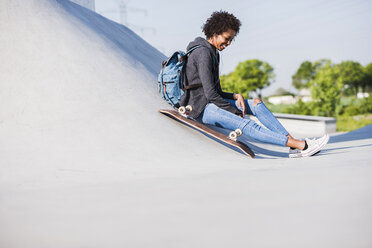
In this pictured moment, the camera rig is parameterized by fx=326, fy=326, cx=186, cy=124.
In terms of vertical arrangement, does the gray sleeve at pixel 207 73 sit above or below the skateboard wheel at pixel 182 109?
above

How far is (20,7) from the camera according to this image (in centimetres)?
507

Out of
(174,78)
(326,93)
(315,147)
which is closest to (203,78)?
(174,78)

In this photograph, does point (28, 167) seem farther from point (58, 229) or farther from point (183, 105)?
point (183, 105)

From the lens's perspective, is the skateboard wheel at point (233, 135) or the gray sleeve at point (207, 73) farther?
the skateboard wheel at point (233, 135)

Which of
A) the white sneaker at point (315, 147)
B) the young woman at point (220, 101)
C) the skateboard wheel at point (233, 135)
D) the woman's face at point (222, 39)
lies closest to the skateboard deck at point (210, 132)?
the skateboard wheel at point (233, 135)

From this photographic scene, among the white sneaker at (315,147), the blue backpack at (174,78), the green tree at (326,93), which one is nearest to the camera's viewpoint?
the white sneaker at (315,147)

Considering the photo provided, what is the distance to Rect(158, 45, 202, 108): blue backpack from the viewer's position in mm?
4256

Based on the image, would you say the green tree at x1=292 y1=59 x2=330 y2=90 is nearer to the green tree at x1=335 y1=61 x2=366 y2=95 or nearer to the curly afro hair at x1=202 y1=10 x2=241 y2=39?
the green tree at x1=335 y1=61 x2=366 y2=95

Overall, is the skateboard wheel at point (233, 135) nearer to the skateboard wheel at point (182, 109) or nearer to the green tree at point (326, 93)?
the skateboard wheel at point (182, 109)

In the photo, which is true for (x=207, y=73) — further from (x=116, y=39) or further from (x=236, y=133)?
(x=116, y=39)

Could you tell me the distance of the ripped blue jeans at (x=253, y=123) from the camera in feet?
12.6

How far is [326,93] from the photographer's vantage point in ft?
68.3

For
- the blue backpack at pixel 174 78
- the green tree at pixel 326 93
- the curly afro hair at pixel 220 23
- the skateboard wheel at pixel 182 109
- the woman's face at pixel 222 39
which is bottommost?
the green tree at pixel 326 93

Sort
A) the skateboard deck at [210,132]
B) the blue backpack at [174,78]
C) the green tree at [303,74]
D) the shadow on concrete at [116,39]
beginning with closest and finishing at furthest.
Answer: the skateboard deck at [210,132]
the blue backpack at [174,78]
the shadow on concrete at [116,39]
the green tree at [303,74]
